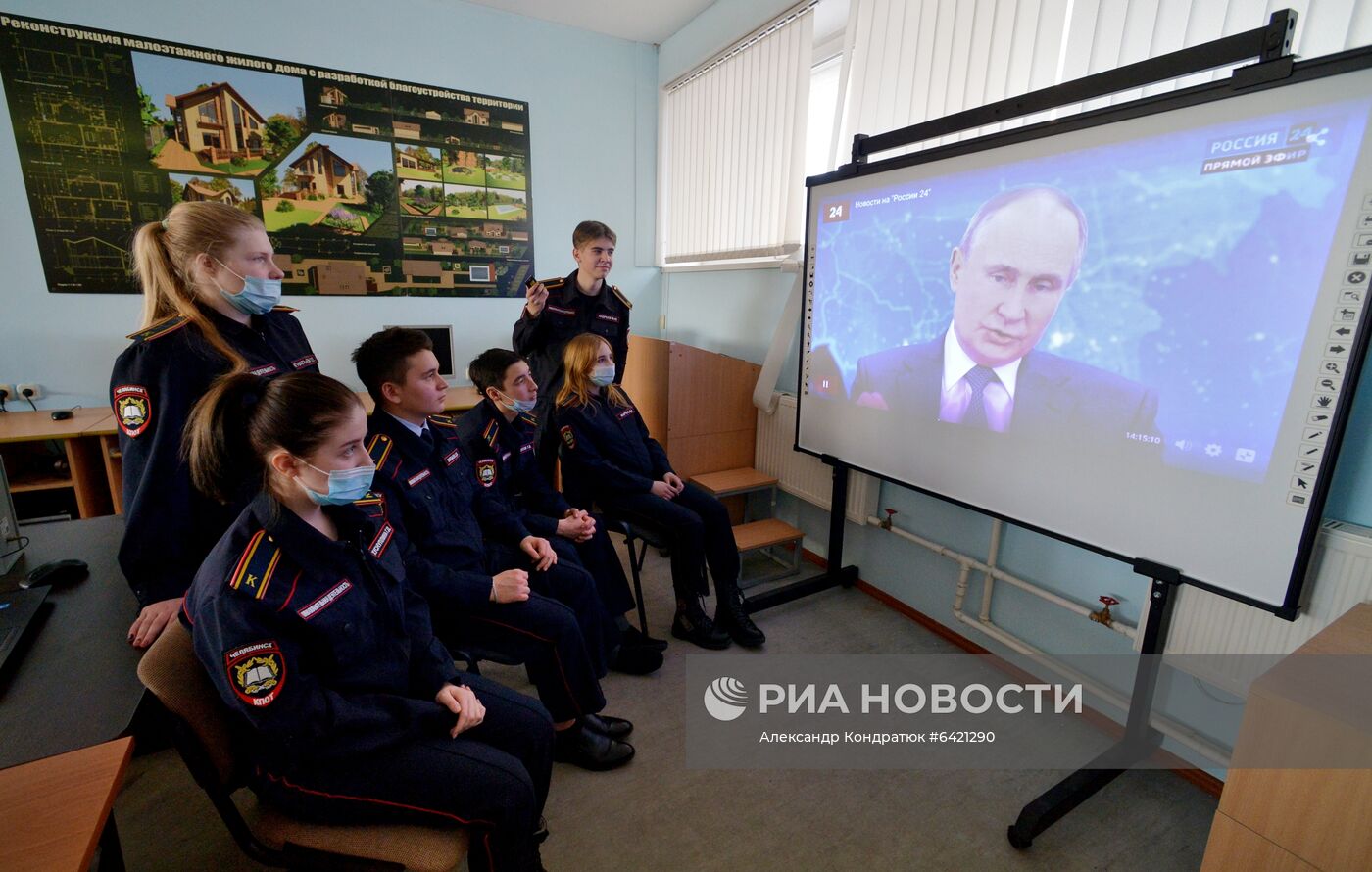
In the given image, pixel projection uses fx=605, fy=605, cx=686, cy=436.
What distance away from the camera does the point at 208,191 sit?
10.00ft

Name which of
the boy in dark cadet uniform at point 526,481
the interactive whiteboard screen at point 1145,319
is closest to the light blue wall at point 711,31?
the interactive whiteboard screen at point 1145,319

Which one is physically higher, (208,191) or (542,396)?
(208,191)

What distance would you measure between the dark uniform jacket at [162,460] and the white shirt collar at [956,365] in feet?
6.63

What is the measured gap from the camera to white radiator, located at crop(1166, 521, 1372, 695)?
1375 mm

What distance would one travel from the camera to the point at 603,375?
2.46 m

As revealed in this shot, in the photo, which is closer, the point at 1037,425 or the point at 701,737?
the point at 1037,425

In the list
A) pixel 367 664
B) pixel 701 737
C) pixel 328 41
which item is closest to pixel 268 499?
pixel 367 664

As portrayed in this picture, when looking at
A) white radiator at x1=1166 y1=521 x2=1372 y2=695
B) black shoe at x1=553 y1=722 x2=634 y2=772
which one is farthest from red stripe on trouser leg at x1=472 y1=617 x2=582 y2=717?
white radiator at x1=1166 y1=521 x2=1372 y2=695

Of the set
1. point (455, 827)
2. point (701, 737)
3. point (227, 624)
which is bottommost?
point (701, 737)

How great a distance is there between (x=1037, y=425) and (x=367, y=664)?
5.96 feet

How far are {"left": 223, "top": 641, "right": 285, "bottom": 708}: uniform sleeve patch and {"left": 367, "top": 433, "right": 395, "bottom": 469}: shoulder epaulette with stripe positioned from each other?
63cm

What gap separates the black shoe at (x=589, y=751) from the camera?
70.9 inches

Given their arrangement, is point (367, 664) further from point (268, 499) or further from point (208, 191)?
point (208, 191)

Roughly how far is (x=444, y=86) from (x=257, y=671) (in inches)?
139
